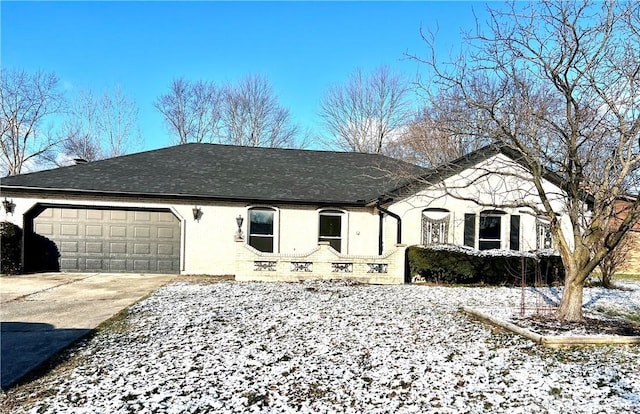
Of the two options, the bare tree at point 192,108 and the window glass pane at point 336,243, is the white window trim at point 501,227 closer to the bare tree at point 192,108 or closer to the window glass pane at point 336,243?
the window glass pane at point 336,243

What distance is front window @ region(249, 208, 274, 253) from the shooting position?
1430cm

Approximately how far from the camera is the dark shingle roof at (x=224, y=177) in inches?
532

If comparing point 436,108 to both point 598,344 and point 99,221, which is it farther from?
point 99,221

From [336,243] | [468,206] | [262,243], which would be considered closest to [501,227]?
[468,206]

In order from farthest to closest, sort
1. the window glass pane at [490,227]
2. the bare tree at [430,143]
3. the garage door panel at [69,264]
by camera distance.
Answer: the window glass pane at [490,227], the garage door panel at [69,264], the bare tree at [430,143]

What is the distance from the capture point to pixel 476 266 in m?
12.4

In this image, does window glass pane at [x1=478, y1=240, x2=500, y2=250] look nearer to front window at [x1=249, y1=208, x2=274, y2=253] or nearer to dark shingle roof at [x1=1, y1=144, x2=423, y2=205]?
dark shingle roof at [x1=1, y1=144, x2=423, y2=205]

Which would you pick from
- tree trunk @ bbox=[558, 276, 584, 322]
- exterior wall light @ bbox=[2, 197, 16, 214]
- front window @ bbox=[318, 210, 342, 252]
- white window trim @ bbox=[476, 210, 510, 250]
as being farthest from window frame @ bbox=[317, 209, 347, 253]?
→ exterior wall light @ bbox=[2, 197, 16, 214]

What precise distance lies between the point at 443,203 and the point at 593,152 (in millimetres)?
6937

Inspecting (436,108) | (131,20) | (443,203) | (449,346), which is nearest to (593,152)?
(436,108)

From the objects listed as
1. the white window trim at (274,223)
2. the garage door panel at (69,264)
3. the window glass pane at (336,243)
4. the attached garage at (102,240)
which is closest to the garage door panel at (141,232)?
the attached garage at (102,240)

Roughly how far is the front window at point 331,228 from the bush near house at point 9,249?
939 cm

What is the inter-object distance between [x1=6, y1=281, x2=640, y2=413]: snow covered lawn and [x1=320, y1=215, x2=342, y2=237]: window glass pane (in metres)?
6.96

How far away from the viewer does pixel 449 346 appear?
5.64 metres
